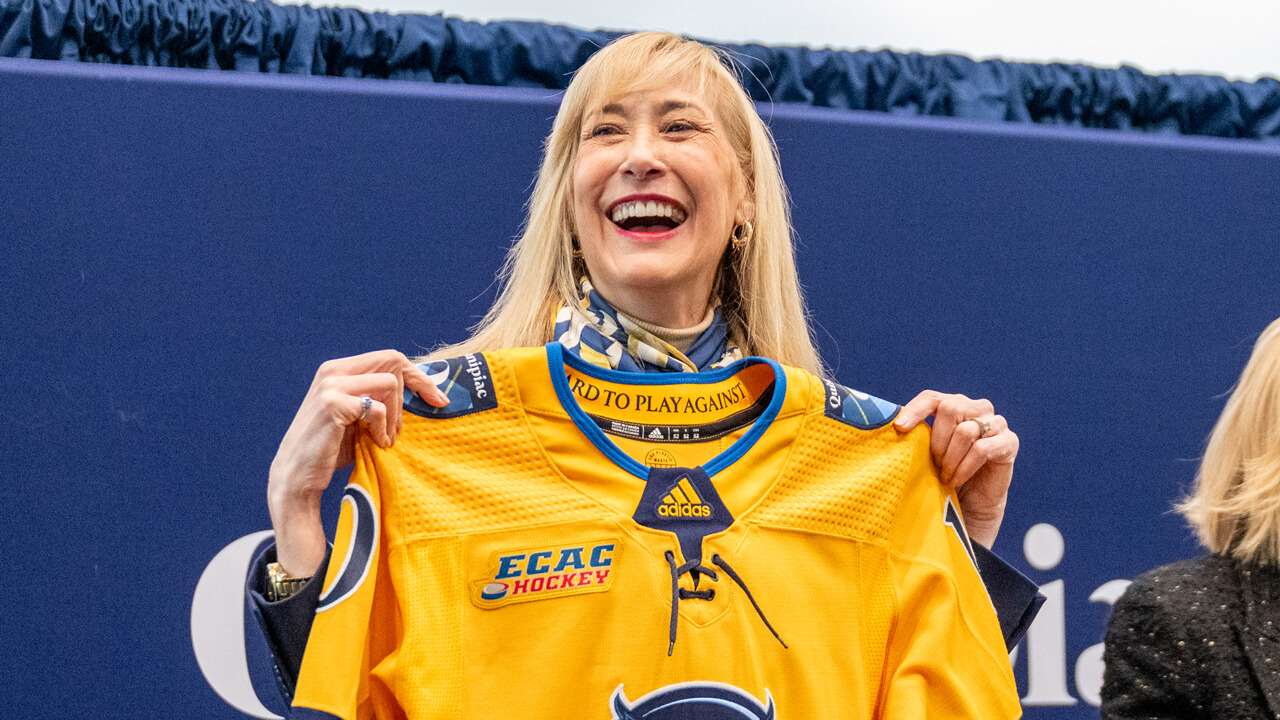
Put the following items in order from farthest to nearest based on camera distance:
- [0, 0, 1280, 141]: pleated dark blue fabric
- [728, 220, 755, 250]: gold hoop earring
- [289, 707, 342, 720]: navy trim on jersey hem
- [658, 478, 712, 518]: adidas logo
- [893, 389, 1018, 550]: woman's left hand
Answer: [0, 0, 1280, 141]: pleated dark blue fabric
[728, 220, 755, 250]: gold hoop earring
[893, 389, 1018, 550]: woman's left hand
[658, 478, 712, 518]: adidas logo
[289, 707, 342, 720]: navy trim on jersey hem

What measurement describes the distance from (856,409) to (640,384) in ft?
0.90

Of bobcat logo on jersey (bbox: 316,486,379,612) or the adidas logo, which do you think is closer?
bobcat logo on jersey (bbox: 316,486,379,612)

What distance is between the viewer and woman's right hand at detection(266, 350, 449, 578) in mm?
1157

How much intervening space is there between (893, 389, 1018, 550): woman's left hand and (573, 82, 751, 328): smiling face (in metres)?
0.32

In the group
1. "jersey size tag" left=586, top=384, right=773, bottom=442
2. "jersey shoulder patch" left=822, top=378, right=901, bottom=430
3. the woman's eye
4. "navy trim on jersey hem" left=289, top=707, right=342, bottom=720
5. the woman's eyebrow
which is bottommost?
"navy trim on jersey hem" left=289, top=707, right=342, bottom=720

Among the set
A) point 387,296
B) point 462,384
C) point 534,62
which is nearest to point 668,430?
point 462,384

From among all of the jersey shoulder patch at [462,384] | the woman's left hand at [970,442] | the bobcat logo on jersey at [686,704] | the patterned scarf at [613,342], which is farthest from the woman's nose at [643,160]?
the bobcat logo on jersey at [686,704]

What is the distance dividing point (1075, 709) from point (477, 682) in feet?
4.61

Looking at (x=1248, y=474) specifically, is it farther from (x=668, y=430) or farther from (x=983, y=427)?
(x=668, y=430)

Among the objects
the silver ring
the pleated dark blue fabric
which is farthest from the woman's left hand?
the pleated dark blue fabric

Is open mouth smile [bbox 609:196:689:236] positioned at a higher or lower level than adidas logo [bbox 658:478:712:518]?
higher

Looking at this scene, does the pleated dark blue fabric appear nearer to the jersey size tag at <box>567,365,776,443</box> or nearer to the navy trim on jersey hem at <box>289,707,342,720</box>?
the jersey size tag at <box>567,365,776,443</box>

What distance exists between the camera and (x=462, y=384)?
1289 millimetres

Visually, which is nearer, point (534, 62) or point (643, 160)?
point (643, 160)
